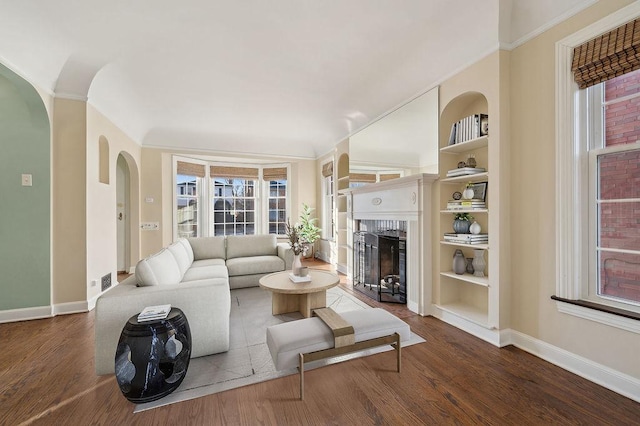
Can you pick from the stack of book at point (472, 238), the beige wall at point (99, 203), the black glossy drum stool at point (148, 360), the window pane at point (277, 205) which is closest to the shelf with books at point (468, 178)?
the stack of book at point (472, 238)

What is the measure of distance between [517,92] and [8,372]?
4.77 meters

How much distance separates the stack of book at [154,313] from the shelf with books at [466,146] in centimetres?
302

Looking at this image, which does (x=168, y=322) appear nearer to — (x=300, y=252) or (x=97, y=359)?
(x=97, y=359)

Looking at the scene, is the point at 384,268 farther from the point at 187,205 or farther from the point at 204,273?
the point at 187,205

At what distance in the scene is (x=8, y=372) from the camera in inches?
82.7

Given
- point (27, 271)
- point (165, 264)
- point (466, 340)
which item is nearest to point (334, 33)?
point (165, 264)

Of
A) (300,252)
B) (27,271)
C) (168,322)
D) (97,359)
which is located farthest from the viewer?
(300,252)

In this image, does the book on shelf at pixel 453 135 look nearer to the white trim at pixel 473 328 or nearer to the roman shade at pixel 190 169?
the white trim at pixel 473 328

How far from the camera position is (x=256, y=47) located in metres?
2.85

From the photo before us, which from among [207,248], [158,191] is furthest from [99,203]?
[158,191]

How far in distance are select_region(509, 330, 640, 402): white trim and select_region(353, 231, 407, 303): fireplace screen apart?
1363 millimetres

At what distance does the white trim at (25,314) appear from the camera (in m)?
3.04

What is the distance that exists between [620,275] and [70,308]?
5.36m

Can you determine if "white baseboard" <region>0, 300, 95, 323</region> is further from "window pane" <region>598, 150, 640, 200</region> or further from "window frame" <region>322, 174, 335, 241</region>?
"window pane" <region>598, 150, 640, 200</region>
